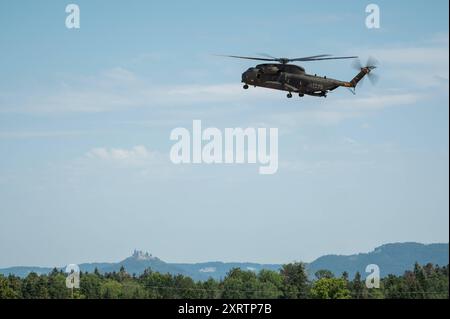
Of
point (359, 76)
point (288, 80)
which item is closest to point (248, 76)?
point (288, 80)

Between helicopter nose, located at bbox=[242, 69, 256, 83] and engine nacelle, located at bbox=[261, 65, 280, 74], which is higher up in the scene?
engine nacelle, located at bbox=[261, 65, 280, 74]

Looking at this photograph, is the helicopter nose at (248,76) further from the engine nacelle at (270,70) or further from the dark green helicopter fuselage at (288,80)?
the engine nacelle at (270,70)

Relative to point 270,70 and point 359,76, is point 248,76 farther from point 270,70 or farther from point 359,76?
point 359,76

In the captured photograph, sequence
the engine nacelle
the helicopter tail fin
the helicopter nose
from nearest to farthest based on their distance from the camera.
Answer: the helicopter nose, the engine nacelle, the helicopter tail fin

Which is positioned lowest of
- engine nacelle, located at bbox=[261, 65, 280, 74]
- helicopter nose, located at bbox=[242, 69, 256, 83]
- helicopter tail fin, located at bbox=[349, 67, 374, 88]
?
helicopter nose, located at bbox=[242, 69, 256, 83]

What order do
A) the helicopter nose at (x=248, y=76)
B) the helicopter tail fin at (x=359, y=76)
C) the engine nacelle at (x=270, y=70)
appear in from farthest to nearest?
the helicopter tail fin at (x=359, y=76)
the engine nacelle at (x=270, y=70)
the helicopter nose at (x=248, y=76)

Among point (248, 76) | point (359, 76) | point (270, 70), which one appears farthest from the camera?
point (359, 76)

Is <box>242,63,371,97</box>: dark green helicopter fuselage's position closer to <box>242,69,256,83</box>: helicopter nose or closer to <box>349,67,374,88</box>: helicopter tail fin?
<box>242,69,256,83</box>: helicopter nose

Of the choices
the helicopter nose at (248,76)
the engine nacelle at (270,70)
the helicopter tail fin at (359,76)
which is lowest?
the helicopter nose at (248,76)

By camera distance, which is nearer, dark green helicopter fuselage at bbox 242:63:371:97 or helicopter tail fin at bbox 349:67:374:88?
dark green helicopter fuselage at bbox 242:63:371:97

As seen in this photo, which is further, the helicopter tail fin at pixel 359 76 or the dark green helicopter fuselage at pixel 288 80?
the helicopter tail fin at pixel 359 76

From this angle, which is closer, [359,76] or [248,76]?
[248,76]
